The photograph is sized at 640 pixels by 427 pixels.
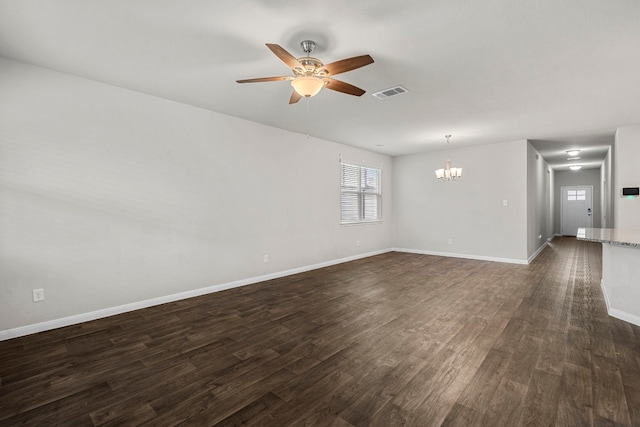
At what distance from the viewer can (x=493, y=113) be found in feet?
13.8

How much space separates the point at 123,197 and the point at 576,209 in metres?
13.8

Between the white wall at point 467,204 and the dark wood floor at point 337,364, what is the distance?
237 centimetres

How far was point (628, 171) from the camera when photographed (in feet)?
15.9

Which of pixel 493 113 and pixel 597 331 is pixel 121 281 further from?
pixel 493 113

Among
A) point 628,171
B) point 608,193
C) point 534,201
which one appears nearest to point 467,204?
point 534,201

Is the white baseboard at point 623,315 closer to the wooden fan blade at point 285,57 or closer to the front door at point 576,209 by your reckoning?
the wooden fan blade at point 285,57

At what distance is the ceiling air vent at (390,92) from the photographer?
11.0 ft

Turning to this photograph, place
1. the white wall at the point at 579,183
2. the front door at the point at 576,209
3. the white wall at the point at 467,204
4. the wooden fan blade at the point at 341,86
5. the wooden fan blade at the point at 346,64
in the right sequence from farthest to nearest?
the front door at the point at 576,209 < the white wall at the point at 579,183 < the white wall at the point at 467,204 < the wooden fan blade at the point at 341,86 < the wooden fan blade at the point at 346,64

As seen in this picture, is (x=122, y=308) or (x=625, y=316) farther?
(x=122, y=308)

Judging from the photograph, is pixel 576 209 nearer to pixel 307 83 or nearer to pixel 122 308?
pixel 307 83

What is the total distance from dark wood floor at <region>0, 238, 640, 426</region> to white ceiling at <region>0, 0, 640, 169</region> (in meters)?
2.55

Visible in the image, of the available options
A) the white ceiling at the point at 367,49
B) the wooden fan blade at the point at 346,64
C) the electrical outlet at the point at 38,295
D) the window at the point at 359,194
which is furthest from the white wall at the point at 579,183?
the electrical outlet at the point at 38,295

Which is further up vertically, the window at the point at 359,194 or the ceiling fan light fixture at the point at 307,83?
the ceiling fan light fixture at the point at 307,83

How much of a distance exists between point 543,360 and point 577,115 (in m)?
3.88
